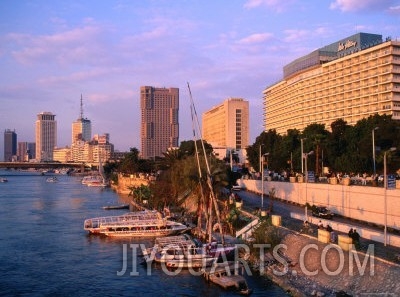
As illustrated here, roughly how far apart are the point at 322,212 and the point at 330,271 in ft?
68.7

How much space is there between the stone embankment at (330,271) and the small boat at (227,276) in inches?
107

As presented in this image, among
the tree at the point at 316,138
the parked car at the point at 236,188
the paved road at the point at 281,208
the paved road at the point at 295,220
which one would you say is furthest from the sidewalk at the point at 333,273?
the parked car at the point at 236,188

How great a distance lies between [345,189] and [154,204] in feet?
128

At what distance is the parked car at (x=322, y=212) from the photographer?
56.1 meters

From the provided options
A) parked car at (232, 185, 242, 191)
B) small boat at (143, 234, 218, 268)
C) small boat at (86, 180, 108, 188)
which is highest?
parked car at (232, 185, 242, 191)

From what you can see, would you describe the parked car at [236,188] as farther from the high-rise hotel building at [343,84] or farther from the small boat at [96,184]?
the small boat at [96,184]

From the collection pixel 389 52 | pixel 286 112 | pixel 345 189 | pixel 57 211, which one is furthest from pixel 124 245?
pixel 286 112

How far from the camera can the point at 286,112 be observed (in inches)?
6668

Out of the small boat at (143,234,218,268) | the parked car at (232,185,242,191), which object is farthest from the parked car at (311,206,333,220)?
the parked car at (232,185,242,191)

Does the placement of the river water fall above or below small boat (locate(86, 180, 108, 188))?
below

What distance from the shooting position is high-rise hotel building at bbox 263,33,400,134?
116500 mm

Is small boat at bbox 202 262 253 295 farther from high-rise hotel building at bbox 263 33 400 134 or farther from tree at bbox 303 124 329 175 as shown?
high-rise hotel building at bbox 263 33 400 134

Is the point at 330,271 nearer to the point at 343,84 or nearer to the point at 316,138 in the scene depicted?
the point at 316,138

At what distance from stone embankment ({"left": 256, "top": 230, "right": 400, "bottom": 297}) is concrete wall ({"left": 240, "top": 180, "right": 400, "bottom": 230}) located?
7124 millimetres
